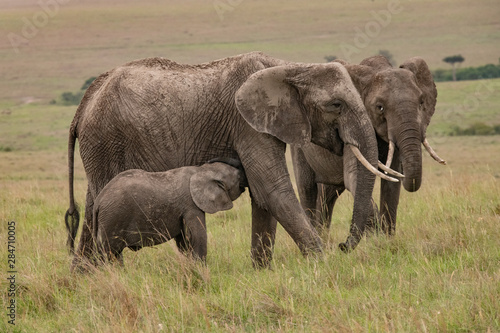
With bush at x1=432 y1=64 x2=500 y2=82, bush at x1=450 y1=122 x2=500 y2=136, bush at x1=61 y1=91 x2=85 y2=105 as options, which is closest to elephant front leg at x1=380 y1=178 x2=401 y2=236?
bush at x1=450 y1=122 x2=500 y2=136

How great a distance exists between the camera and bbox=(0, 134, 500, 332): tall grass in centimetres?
487

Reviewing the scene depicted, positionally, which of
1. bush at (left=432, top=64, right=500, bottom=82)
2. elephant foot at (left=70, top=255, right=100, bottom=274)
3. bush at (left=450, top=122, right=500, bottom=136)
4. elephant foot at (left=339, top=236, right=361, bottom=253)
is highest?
elephant foot at (left=339, top=236, right=361, bottom=253)

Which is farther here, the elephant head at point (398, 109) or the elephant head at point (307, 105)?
the elephant head at point (398, 109)

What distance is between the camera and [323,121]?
6.46 m

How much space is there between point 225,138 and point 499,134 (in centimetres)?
2763

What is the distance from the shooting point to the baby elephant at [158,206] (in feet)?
20.6

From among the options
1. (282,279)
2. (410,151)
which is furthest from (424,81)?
(282,279)

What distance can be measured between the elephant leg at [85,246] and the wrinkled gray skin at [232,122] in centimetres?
1

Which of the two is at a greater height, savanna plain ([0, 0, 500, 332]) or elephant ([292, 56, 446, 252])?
elephant ([292, 56, 446, 252])

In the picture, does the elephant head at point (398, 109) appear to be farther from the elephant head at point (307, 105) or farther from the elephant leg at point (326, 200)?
the elephant leg at point (326, 200)

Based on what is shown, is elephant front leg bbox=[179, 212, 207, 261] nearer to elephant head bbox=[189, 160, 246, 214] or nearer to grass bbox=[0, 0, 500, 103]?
elephant head bbox=[189, 160, 246, 214]

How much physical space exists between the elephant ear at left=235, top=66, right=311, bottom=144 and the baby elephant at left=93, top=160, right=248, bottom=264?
1.76 feet

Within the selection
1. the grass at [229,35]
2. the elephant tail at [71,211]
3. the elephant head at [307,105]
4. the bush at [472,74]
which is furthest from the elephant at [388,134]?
the grass at [229,35]

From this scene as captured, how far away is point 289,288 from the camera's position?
5.43 metres
